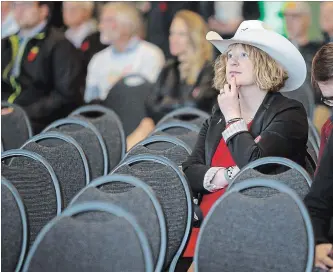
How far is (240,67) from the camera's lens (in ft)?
13.4

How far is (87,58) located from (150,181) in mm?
4930

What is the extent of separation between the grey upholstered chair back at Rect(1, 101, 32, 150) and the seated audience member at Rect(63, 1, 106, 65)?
101 inches

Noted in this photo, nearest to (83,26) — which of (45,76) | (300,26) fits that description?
(45,76)

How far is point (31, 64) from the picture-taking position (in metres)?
7.52

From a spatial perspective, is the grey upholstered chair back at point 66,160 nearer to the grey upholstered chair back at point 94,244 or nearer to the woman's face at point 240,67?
the woman's face at point 240,67

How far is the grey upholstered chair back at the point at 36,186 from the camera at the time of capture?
3.92 meters

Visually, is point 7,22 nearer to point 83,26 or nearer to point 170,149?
point 83,26

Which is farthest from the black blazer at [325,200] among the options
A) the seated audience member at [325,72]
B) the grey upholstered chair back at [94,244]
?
the grey upholstered chair back at [94,244]

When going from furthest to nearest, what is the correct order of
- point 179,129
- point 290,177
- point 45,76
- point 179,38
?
1. point 179,38
2. point 45,76
3. point 179,129
4. point 290,177

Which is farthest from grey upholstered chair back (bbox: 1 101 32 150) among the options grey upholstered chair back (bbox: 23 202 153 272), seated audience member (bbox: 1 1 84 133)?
grey upholstered chair back (bbox: 23 202 153 272)

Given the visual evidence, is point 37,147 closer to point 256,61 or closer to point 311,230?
point 256,61

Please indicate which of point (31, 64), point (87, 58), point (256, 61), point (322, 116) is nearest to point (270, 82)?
point (256, 61)

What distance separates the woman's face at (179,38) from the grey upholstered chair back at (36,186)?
374 cm

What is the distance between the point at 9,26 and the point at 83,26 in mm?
740
